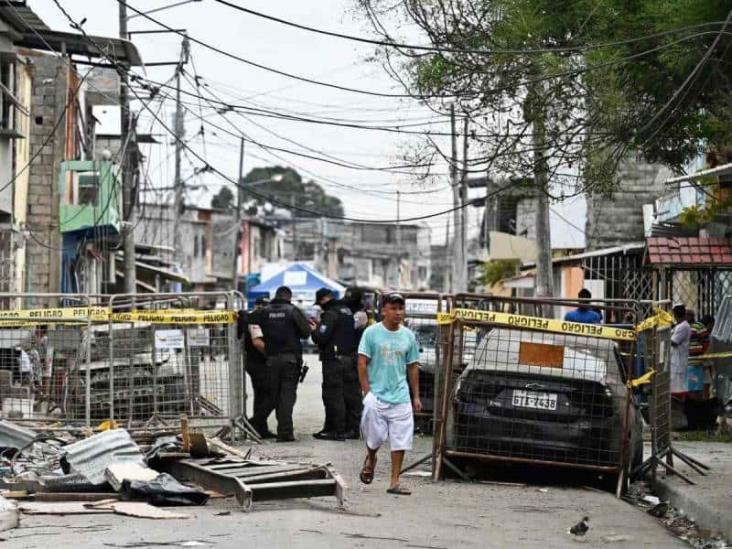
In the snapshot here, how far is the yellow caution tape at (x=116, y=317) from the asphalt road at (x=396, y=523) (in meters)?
3.82

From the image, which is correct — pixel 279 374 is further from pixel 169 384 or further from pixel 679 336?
pixel 679 336

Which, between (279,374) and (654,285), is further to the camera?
(654,285)

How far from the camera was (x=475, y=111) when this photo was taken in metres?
16.4

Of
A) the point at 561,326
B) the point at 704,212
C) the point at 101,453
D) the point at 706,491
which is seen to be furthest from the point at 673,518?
the point at 704,212

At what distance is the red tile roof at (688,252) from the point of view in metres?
19.7

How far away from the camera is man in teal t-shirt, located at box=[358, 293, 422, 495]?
41.2ft

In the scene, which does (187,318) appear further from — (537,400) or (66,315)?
(537,400)

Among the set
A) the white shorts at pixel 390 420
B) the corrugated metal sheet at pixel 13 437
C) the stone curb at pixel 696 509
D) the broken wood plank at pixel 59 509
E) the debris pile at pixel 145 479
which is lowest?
the stone curb at pixel 696 509

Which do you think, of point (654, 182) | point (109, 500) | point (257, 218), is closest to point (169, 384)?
point (109, 500)

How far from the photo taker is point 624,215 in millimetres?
40562

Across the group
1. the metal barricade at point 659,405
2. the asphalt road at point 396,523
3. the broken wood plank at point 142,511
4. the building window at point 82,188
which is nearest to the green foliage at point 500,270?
the building window at point 82,188

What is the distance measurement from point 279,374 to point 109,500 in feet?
20.2

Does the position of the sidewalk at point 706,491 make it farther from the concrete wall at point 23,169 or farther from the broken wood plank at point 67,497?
the concrete wall at point 23,169

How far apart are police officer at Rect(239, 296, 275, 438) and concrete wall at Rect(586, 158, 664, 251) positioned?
895 inches
